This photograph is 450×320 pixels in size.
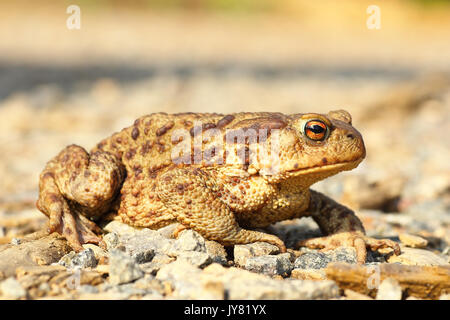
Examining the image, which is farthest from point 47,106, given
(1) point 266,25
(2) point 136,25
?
(1) point 266,25

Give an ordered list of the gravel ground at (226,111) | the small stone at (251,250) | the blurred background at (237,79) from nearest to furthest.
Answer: the gravel ground at (226,111), the small stone at (251,250), the blurred background at (237,79)

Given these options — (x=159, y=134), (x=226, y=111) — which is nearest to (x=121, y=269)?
(x=159, y=134)

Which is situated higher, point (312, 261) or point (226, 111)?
point (226, 111)

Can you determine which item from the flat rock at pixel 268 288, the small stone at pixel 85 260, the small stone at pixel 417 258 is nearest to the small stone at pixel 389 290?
the flat rock at pixel 268 288

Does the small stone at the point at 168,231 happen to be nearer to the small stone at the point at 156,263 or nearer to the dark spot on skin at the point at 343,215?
the small stone at the point at 156,263

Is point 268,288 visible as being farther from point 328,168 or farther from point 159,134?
point 159,134

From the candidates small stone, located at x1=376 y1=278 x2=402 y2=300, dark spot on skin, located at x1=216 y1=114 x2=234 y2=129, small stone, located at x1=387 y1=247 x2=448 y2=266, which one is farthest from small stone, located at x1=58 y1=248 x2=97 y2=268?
small stone, located at x1=387 y1=247 x2=448 y2=266

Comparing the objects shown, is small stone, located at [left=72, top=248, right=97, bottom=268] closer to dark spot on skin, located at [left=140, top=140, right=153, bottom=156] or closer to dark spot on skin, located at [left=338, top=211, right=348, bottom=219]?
dark spot on skin, located at [left=140, top=140, right=153, bottom=156]
